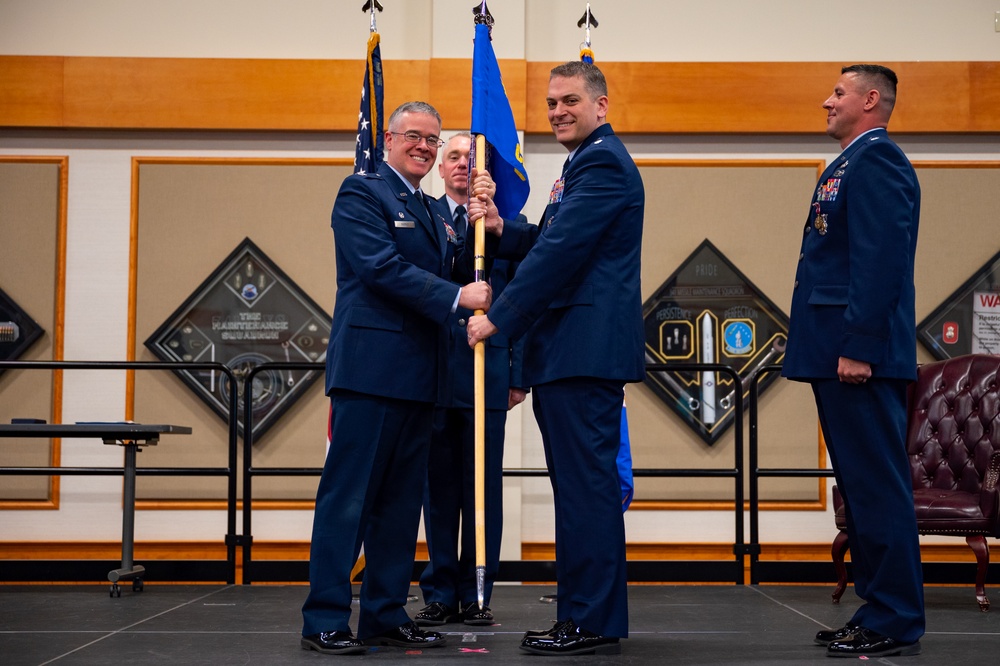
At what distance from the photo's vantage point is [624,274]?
2.97m

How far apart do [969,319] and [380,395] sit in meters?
4.20

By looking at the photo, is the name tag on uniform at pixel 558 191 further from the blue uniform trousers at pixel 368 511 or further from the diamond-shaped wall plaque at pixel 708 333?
the diamond-shaped wall plaque at pixel 708 333

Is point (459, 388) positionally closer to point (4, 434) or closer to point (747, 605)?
point (747, 605)

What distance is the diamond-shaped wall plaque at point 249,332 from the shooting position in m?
5.77

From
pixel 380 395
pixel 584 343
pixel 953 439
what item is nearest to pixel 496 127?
pixel 584 343

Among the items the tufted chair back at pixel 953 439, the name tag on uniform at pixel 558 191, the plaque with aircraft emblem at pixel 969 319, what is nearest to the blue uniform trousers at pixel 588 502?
the name tag on uniform at pixel 558 191

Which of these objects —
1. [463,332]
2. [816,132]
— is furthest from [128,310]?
[816,132]

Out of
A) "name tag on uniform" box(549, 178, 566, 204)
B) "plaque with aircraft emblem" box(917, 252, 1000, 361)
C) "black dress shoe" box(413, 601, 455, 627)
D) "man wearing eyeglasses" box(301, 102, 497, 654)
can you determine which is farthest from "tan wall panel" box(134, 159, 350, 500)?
"plaque with aircraft emblem" box(917, 252, 1000, 361)

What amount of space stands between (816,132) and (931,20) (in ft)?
3.26

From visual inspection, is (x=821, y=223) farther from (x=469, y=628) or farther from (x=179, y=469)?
(x=179, y=469)

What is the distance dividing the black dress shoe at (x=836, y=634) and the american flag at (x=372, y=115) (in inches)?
88.7

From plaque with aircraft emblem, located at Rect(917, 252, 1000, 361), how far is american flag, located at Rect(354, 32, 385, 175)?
348 cm

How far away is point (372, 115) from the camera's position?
13.1ft

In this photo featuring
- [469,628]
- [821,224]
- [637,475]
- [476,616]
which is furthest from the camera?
[637,475]
